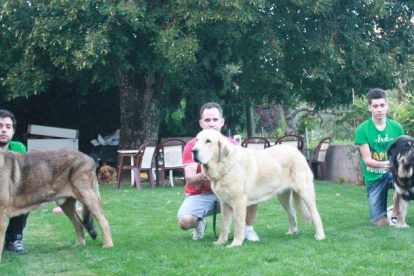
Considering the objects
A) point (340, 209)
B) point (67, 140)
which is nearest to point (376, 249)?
point (340, 209)

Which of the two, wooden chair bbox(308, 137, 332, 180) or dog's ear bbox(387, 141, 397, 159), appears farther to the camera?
wooden chair bbox(308, 137, 332, 180)

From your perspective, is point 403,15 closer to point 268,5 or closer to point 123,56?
point 268,5

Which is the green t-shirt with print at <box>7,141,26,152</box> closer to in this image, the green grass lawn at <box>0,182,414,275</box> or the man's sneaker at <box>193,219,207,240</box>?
the green grass lawn at <box>0,182,414,275</box>

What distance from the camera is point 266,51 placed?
55.0ft

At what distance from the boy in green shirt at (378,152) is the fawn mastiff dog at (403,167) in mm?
256

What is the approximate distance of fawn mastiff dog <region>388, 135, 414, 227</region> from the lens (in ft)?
24.2

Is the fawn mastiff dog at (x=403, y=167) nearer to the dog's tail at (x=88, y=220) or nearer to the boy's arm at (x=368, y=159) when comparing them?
the boy's arm at (x=368, y=159)

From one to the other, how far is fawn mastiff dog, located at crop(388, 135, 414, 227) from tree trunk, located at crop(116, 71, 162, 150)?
11109mm

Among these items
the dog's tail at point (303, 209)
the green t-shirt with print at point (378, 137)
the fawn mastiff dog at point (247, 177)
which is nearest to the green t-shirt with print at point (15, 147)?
the fawn mastiff dog at point (247, 177)

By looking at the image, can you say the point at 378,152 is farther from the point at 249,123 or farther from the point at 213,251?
the point at 249,123

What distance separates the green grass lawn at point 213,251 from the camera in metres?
5.50

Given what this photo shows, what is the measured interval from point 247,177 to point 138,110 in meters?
11.8

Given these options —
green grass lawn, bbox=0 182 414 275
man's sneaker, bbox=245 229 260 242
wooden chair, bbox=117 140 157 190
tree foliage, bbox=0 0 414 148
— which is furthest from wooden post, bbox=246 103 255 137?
man's sneaker, bbox=245 229 260 242

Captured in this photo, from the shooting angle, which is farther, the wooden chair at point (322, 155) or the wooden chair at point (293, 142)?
the wooden chair at point (322, 155)
